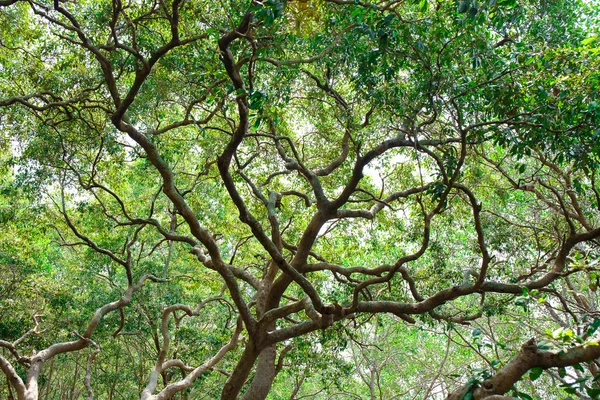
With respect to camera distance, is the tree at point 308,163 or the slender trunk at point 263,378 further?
the slender trunk at point 263,378

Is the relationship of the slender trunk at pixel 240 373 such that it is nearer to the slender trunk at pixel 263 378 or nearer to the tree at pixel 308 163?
the tree at pixel 308 163

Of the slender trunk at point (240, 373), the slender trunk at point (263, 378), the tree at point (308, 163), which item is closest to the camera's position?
the tree at point (308, 163)

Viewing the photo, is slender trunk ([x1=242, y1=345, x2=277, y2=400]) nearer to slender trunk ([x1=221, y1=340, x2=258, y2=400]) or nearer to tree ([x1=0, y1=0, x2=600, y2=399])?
tree ([x1=0, y1=0, x2=600, y2=399])

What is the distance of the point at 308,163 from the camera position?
326 inches

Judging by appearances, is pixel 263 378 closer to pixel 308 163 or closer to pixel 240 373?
pixel 240 373

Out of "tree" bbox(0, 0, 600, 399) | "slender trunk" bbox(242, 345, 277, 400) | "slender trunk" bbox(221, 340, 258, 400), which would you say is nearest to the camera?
"tree" bbox(0, 0, 600, 399)

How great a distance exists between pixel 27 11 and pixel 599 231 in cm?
755

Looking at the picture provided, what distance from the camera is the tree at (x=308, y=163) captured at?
439 cm

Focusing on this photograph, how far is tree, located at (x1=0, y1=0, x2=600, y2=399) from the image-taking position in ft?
14.4

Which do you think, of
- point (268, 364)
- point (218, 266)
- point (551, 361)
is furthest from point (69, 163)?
point (551, 361)

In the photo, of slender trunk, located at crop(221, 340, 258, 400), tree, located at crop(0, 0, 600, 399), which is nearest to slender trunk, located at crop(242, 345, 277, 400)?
tree, located at crop(0, 0, 600, 399)

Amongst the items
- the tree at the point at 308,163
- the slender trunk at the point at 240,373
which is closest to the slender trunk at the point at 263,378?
the tree at the point at 308,163

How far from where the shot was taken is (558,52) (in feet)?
14.6

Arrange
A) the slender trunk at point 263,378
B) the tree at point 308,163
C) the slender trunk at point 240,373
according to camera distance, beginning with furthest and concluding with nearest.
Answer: the slender trunk at point 263,378 < the slender trunk at point 240,373 < the tree at point 308,163
